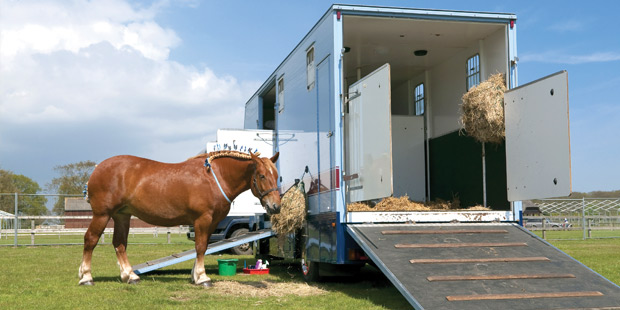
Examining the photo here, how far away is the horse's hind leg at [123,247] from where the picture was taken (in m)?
8.13

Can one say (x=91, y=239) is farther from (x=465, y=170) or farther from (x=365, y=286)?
(x=465, y=170)

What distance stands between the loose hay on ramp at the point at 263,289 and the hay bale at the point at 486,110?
9.56 feet

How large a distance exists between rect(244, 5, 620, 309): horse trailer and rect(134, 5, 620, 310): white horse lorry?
17mm

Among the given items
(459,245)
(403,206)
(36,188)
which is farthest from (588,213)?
(36,188)

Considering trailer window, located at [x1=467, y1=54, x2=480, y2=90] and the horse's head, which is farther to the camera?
trailer window, located at [x1=467, y1=54, x2=480, y2=90]

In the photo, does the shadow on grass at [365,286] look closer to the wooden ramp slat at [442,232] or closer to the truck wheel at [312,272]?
the truck wheel at [312,272]


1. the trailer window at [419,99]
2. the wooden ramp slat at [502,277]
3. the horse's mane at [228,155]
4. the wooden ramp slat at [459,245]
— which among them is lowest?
the wooden ramp slat at [502,277]

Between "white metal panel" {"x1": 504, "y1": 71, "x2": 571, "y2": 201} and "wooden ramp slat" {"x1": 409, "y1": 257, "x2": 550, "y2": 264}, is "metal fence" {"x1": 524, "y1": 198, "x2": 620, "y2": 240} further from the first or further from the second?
"wooden ramp slat" {"x1": 409, "y1": 257, "x2": 550, "y2": 264}

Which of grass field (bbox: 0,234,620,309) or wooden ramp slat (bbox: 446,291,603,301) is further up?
wooden ramp slat (bbox: 446,291,603,301)

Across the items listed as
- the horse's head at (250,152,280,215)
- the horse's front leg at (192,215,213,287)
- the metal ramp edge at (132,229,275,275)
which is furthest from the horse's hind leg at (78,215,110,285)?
the horse's head at (250,152,280,215)

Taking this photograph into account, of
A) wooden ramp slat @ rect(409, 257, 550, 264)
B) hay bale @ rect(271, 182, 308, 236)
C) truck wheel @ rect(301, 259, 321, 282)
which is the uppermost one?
hay bale @ rect(271, 182, 308, 236)

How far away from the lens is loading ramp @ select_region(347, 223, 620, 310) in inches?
210

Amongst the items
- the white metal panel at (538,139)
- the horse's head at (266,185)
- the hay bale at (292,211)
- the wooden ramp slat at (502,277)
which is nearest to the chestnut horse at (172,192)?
the horse's head at (266,185)

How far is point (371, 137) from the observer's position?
6883 mm
